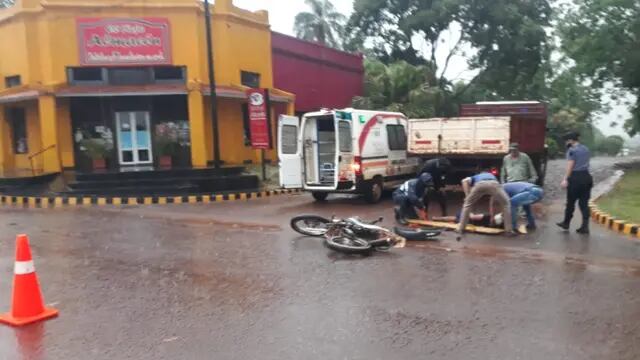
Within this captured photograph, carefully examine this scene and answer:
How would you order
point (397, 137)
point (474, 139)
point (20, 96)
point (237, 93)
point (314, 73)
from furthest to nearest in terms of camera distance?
point (314, 73), point (237, 93), point (20, 96), point (397, 137), point (474, 139)

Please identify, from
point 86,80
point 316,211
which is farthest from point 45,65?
point 316,211

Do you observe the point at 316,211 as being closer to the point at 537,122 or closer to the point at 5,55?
the point at 537,122

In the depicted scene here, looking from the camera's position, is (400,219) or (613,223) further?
(400,219)

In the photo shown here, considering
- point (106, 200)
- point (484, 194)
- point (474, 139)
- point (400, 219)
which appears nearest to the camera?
point (484, 194)

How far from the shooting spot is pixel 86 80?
20391mm

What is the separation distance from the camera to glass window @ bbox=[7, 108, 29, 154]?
21750 mm

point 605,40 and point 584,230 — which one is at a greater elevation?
point 605,40

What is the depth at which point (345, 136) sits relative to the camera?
45.1ft

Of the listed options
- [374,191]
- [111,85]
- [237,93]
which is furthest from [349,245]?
[111,85]

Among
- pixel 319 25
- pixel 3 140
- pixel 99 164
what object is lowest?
pixel 99 164

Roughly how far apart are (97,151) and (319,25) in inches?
972

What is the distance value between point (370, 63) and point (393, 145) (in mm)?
18084

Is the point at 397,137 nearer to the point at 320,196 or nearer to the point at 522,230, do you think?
the point at 320,196

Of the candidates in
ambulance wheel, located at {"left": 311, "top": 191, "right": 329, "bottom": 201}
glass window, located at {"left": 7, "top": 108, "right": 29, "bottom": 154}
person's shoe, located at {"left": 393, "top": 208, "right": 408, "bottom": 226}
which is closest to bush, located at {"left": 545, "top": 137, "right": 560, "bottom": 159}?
ambulance wheel, located at {"left": 311, "top": 191, "right": 329, "bottom": 201}
